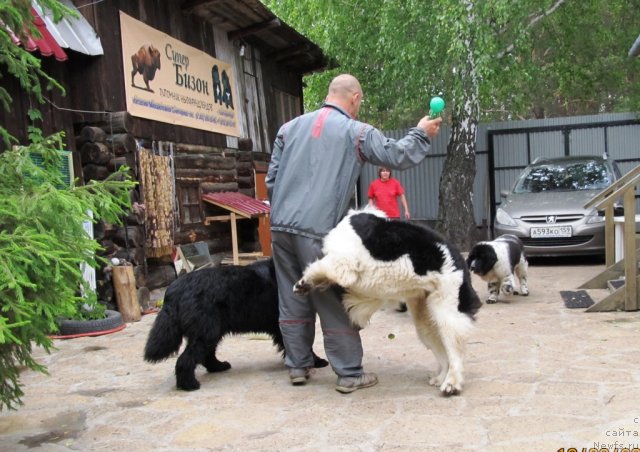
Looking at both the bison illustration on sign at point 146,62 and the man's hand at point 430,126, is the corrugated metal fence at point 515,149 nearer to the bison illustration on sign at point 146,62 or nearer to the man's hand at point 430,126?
the bison illustration on sign at point 146,62

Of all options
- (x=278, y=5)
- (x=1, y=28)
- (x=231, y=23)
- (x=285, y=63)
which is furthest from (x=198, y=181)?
(x=278, y=5)

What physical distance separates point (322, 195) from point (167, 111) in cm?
577

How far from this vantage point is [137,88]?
806 centimetres

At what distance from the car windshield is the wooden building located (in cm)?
546

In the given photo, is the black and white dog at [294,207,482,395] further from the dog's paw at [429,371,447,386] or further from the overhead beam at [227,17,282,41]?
the overhead beam at [227,17,282,41]

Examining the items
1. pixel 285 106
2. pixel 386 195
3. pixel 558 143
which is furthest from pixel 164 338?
pixel 558 143

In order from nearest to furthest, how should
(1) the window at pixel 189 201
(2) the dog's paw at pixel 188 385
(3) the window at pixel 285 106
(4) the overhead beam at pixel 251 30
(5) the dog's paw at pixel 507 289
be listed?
(2) the dog's paw at pixel 188 385 → (5) the dog's paw at pixel 507 289 → (1) the window at pixel 189 201 → (4) the overhead beam at pixel 251 30 → (3) the window at pixel 285 106

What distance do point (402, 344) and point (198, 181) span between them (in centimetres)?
562

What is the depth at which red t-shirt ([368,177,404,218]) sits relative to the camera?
27.0 ft

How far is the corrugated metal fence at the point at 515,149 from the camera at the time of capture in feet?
48.2

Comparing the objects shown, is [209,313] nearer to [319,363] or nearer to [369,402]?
[319,363]

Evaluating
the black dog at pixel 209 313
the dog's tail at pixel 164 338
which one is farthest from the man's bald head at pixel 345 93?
the dog's tail at pixel 164 338

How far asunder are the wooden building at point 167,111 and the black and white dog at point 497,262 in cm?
443

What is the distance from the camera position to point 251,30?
36.6 feet
